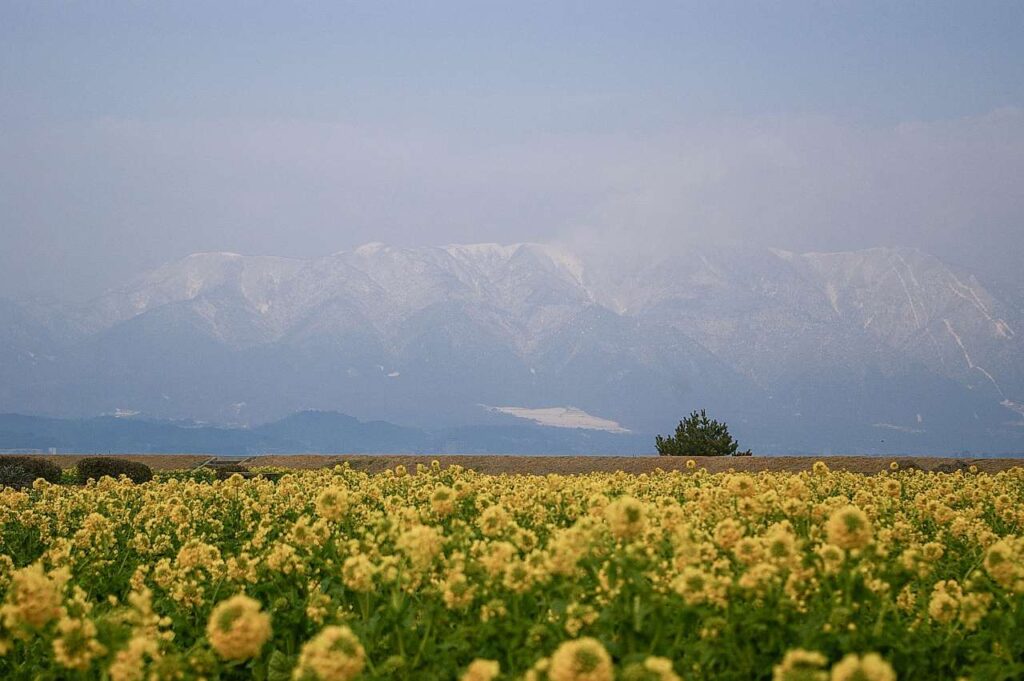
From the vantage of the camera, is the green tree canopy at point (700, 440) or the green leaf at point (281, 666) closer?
the green leaf at point (281, 666)

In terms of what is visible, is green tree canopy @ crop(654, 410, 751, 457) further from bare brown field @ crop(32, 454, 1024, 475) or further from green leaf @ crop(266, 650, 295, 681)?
green leaf @ crop(266, 650, 295, 681)

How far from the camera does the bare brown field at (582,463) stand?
2909 centimetres

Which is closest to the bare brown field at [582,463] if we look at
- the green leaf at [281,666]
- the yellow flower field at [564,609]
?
the yellow flower field at [564,609]

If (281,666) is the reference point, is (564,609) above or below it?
above

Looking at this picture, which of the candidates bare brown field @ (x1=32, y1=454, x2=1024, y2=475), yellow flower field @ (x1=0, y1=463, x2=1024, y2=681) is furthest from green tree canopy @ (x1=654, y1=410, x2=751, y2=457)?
yellow flower field @ (x1=0, y1=463, x2=1024, y2=681)

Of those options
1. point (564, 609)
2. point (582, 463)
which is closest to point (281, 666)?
point (564, 609)

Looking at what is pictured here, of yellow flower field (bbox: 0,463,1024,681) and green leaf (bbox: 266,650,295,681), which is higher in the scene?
yellow flower field (bbox: 0,463,1024,681)

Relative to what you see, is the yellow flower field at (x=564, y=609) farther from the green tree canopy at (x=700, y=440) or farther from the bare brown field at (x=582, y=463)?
the green tree canopy at (x=700, y=440)

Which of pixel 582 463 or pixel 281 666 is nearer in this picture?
pixel 281 666

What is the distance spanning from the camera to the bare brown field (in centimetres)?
2909

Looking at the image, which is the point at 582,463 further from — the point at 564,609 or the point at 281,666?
the point at 564,609

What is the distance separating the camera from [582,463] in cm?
3356

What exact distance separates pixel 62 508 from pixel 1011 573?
1220 cm

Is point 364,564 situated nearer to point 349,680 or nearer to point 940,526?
point 349,680
